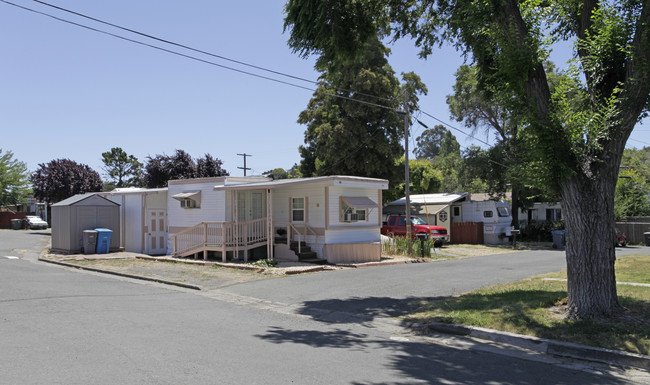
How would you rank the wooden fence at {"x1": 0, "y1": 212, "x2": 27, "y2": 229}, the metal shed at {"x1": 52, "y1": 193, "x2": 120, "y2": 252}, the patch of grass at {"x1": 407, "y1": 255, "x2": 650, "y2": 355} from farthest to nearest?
the wooden fence at {"x1": 0, "y1": 212, "x2": 27, "y2": 229}
the metal shed at {"x1": 52, "y1": 193, "x2": 120, "y2": 252}
the patch of grass at {"x1": 407, "y1": 255, "x2": 650, "y2": 355}

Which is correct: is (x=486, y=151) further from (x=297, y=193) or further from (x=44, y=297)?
(x=44, y=297)

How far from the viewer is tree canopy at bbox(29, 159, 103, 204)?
38.6 metres

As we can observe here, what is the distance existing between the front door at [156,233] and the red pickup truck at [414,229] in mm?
11606

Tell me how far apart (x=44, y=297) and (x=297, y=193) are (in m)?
10.5

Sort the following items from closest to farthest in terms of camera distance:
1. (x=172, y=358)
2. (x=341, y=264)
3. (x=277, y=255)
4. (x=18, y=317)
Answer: (x=172, y=358) → (x=18, y=317) → (x=341, y=264) → (x=277, y=255)

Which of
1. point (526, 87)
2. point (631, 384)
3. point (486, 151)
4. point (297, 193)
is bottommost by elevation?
point (631, 384)

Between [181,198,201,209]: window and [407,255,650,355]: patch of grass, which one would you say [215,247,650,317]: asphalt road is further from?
[181,198,201,209]: window

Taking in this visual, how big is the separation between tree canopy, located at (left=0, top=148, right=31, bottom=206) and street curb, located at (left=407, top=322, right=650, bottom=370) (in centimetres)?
5394

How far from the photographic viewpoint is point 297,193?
19.0 metres

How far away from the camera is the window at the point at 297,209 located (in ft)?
62.0

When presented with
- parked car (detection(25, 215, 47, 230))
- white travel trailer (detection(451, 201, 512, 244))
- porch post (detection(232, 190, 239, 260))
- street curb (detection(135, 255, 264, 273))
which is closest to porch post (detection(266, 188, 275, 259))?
porch post (detection(232, 190, 239, 260))

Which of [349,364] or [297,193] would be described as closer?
[349,364]

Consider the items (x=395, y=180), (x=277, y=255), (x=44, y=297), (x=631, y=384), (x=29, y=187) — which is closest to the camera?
(x=631, y=384)

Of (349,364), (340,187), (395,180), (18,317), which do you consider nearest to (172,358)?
(349,364)
